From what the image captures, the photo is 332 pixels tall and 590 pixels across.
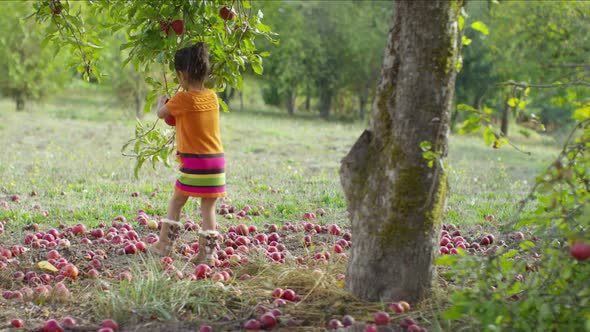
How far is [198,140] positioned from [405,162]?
6.20 feet

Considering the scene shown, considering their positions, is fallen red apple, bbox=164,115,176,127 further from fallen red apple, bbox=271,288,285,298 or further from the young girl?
fallen red apple, bbox=271,288,285,298

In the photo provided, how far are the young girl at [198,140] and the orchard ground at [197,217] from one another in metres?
0.49

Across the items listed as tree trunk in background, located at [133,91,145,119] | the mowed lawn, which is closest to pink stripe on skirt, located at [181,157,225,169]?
the mowed lawn

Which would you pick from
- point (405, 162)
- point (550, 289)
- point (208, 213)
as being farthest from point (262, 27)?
point (550, 289)

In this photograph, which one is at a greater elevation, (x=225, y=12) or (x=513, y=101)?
(x=225, y=12)

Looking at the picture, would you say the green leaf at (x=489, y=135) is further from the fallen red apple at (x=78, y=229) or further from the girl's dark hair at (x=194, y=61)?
the fallen red apple at (x=78, y=229)

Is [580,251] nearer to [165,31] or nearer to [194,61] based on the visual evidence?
[194,61]

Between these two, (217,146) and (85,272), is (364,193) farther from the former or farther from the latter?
(85,272)

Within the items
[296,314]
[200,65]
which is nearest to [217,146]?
[200,65]

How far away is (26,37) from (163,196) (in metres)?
15.3

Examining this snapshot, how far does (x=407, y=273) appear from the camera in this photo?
12.6 ft

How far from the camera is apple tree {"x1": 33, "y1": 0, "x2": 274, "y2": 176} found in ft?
16.6

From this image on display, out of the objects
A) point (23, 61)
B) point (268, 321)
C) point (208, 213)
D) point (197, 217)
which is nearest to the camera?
point (268, 321)

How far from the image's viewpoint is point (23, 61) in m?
22.0
